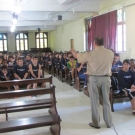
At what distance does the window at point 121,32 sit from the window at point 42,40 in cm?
1544

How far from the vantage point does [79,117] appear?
4473mm

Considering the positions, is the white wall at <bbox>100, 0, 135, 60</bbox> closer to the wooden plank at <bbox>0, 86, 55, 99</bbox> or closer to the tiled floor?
the tiled floor

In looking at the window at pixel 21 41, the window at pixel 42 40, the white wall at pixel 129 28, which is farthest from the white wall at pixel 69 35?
the white wall at pixel 129 28

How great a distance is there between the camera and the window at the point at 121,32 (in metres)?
8.43

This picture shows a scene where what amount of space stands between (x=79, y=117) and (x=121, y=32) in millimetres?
5065

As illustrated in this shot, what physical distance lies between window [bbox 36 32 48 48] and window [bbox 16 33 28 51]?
4.04ft

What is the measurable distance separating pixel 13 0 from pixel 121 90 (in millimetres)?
5991

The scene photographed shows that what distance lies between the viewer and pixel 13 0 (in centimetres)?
880

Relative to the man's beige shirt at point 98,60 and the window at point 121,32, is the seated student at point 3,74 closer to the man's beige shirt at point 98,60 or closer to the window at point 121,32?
the man's beige shirt at point 98,60

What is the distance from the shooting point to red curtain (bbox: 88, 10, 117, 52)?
8711 mm

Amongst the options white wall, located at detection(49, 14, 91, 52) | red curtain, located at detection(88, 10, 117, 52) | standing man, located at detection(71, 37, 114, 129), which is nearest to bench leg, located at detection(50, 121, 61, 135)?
standing man, located at detection(71, 37, 114, 129)

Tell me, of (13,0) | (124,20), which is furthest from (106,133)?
(13,0)

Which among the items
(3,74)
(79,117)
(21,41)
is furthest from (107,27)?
(21,41)

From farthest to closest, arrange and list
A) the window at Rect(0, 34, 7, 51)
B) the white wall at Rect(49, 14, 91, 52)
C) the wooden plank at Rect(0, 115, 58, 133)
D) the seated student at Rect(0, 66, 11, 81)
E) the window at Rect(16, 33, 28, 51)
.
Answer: the window at Rect(16, 33, 28, 51), the window at Rect(0, 34, 7, 51), the white wall at Rect(49, 14, 91, 52), the seated student at Rect(0, 66, 11, 81), the wooden plank at Rect(0, 115, 58, 133)
